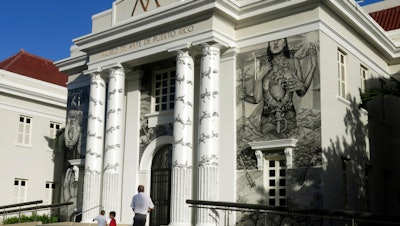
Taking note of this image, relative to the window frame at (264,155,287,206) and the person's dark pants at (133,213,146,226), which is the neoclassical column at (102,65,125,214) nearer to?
the window frame at (264,155,287,206)

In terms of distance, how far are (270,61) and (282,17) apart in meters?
1.54

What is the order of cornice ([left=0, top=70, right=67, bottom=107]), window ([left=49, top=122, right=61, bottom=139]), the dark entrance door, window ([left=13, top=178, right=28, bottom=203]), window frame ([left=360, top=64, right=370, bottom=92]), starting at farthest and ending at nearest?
window ([left=49, top=122, right=61, bottom=139])
cornice ([left=0, top=70, right=67, bottom=107])
window ([left=13, top=178, right=28, bottom=203])
window frame ([left=360, top=64, right=370, bottom=92])
the dark entrance door

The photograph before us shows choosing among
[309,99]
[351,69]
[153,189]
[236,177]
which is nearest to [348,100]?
[351,69]

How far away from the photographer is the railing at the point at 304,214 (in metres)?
13.5

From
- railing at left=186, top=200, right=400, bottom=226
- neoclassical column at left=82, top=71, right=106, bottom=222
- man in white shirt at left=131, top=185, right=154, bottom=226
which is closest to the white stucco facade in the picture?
neoclassical column at left=82, top=71, right=106, bottom=222

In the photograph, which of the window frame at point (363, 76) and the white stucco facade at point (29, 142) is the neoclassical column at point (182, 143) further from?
the white stucco facade at point (29, 142)

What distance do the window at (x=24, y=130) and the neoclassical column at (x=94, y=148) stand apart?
8578 millimetres

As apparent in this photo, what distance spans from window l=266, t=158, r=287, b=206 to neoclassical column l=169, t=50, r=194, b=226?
2646mm

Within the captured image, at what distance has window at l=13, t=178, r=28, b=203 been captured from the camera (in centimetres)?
2911

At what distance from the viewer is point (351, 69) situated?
2064 cm

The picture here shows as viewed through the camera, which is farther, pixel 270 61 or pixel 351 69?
pixel 351 69

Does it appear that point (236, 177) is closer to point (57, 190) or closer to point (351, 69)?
point (351, 69)

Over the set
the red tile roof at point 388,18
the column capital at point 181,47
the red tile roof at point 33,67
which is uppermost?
the red tile roof at point 388,18

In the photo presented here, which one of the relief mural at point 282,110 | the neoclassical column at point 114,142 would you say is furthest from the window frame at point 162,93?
the relief mural at point 282,110
